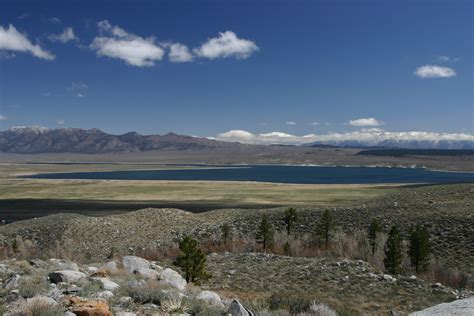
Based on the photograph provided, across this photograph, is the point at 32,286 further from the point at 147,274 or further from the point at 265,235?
the point at 265,235

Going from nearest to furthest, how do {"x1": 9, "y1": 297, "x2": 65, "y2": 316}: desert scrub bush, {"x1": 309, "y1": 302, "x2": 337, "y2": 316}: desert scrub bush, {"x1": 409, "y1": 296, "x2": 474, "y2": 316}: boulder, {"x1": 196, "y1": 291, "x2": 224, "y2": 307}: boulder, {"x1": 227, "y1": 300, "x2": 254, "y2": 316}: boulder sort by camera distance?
{"x1": 409, "y1": 296, "x2": 474, "y2": 316}: boulder
{"x1": 9, "y1": 297, "x2": 65, "y2": 316}: desert scrub bush
{"x1": 227, "y1": 300, "x2": 254, "y2": 316}: boulder
{"x1": 309, "y1": 302, "x2": 337, "y2": 316}: desert scrub bush
{"x1": 196, "y1": 291, "x2": 224, "y2": 307}: boulder

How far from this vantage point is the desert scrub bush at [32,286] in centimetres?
1016

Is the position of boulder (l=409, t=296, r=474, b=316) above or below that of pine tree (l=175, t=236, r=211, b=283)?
above

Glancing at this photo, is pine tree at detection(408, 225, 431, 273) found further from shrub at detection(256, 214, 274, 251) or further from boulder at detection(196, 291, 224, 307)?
boulder at detection(196, 291, 224, 307)

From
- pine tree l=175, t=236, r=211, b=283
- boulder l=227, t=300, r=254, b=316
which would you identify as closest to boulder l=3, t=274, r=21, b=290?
boulder l=227, t=300, r=254, b=316

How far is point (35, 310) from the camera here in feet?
26.1

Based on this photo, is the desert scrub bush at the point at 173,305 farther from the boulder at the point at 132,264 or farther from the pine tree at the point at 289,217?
the pine tree at the point at 289,217

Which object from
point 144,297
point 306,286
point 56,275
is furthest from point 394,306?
point 56,275

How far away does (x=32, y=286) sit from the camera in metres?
10.6

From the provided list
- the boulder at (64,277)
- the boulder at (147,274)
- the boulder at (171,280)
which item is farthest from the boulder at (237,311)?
the boulder at (147,274)

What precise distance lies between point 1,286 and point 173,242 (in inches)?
942

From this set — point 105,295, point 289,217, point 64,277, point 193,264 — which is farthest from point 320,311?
point 289,217

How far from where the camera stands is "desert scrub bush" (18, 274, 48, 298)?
10.2 m

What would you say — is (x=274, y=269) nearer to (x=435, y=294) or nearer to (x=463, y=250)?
(x=435, y=294)
